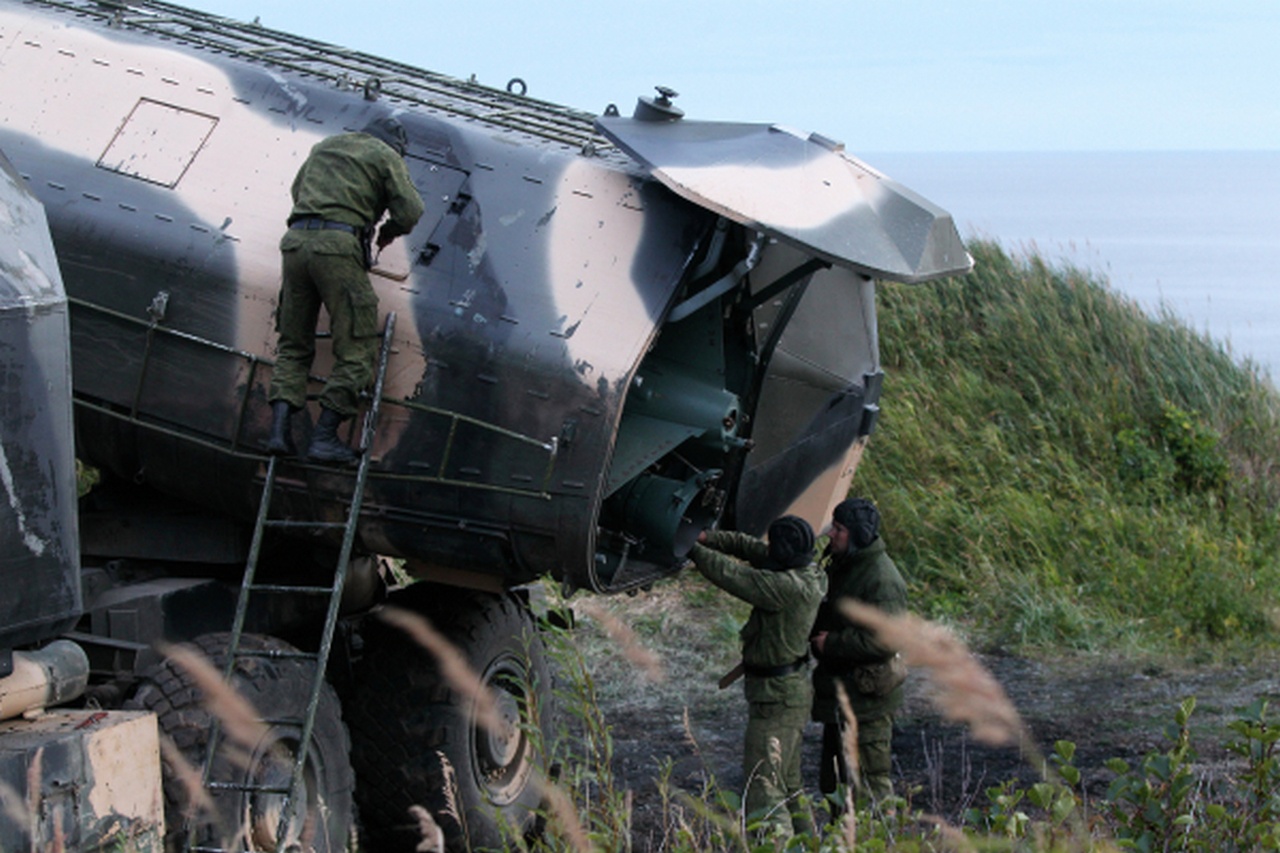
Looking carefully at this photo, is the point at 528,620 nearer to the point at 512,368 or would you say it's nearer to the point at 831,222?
the point at 512,368

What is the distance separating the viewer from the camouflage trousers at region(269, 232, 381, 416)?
5777 millimetres

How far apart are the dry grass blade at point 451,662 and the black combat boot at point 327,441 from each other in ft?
4.34

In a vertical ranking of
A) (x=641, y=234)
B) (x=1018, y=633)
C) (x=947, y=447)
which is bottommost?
(x=1018, y=633)

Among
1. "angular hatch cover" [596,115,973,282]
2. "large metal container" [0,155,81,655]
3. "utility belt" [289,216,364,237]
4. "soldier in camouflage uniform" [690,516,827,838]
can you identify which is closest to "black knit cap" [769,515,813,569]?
"soldier in camouflage uniform" [690,516,827,838]

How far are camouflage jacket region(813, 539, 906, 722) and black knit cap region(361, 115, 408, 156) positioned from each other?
2552 mm

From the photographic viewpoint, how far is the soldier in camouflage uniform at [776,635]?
21.6ft

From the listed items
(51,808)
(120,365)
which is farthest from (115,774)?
(120,365)

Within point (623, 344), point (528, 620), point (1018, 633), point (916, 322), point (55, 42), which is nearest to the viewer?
point (623, 344)

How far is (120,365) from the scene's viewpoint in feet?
20.2

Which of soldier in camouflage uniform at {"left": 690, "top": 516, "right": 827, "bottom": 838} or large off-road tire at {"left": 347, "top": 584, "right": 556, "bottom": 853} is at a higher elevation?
soldier in camouflage uniform at {"left": 690, "top": 516, "right": 827, "bottom": 838}

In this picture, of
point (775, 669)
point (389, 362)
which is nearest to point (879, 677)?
point (775, 669)

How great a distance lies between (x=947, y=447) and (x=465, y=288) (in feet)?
21.8

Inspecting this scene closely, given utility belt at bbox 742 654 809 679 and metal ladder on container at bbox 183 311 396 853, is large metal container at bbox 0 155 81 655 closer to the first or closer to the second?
metal ladder on container at bbox 183 311 396 853

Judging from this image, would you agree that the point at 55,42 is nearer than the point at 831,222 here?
No
